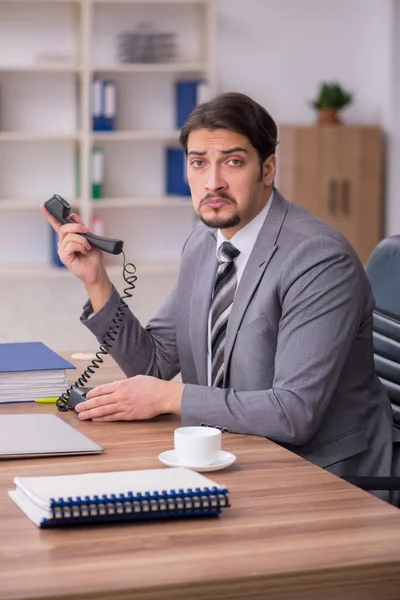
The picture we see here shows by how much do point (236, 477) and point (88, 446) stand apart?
11.9 inches

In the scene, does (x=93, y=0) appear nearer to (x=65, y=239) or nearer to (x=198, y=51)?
(x=198, y=51)

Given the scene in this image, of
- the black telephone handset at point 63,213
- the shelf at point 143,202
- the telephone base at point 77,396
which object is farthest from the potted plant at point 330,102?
the telephone base at point 77,396

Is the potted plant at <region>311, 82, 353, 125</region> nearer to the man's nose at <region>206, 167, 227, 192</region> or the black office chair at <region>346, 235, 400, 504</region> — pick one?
the black office chair at <region>346, 235, 400, 504</region>

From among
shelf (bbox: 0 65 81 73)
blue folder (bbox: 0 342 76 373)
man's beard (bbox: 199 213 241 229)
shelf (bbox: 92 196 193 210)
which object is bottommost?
blue folder (bbox: 0 342 76 373)

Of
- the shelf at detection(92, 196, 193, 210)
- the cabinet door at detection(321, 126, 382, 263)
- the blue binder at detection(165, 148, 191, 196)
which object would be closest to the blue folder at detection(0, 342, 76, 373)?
the shelf at detection(92, 196, 193, 210)

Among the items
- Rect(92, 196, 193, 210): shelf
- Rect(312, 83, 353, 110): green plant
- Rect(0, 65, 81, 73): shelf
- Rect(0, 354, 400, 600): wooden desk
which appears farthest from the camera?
Rect(312, 83, 353, 110): green plant

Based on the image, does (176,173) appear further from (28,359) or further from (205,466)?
(205,466)

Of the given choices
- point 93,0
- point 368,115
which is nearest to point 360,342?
point 93,0

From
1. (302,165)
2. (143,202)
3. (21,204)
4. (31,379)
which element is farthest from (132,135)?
(31,379)

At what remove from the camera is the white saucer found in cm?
166

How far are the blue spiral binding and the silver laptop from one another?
1.32 feet

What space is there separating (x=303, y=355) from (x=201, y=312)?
1.29ft

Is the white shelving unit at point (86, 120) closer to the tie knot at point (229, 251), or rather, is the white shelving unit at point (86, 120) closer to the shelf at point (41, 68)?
the shelf at point (41, 68)

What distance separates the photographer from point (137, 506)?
1.40 meters
